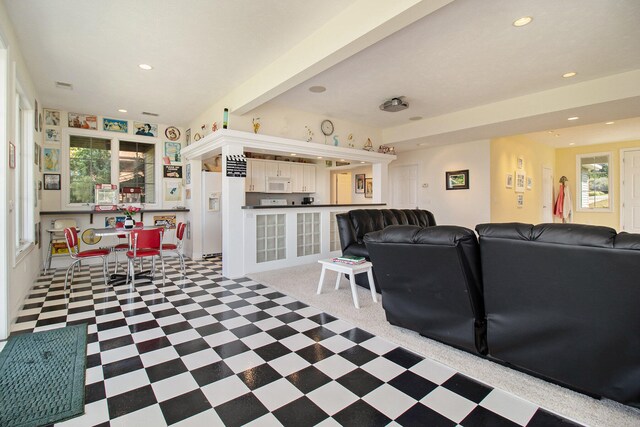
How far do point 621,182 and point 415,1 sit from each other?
9.34m

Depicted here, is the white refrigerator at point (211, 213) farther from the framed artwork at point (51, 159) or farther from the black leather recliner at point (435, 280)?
the black leather recliner at point (435, 280)

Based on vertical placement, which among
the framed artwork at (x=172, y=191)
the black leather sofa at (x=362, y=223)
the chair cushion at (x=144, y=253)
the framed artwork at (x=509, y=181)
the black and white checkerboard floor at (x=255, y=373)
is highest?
the framed artwork at (x=509, y=181)

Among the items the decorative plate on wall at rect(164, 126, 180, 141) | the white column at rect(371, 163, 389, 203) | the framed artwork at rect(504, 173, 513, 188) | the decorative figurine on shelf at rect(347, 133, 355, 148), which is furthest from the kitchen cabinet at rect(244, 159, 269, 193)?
the framed artwork at rect(504, 173, 513, 188)

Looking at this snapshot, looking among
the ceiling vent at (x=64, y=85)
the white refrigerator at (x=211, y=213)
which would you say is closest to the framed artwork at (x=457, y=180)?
the white refrigerator at (x=211, y=213)

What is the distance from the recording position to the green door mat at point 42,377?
66.6 inches

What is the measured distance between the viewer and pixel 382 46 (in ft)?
10.9

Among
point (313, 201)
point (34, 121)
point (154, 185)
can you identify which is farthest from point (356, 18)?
point (313, 201)

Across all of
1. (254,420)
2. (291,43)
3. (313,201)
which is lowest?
(254,420)

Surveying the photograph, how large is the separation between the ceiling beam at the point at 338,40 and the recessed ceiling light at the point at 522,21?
1.15 m

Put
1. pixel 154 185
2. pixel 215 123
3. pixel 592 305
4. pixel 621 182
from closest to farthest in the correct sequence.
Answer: pixel 592 305 → pixel 215 123 → pixel 154 185 → pixel 621 182

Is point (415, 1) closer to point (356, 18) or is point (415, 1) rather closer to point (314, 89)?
point (356, 18)

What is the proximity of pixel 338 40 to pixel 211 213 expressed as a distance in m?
4.58

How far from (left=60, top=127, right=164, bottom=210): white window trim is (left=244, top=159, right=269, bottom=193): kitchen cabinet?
6.04 feet

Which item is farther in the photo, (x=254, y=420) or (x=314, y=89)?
(x=314, y=89)
